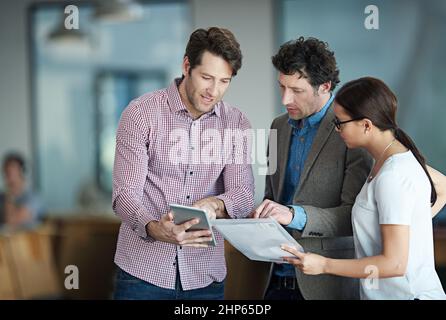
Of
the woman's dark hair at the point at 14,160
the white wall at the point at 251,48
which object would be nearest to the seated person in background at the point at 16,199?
the woman's dark hair at the point at 14,160

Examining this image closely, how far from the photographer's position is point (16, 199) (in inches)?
119

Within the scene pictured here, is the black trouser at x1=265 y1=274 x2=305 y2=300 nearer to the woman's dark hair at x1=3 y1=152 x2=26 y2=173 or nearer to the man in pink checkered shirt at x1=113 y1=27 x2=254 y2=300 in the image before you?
the man in pink checkered shirt at x1=113 y1=27 x2=254 y2=300

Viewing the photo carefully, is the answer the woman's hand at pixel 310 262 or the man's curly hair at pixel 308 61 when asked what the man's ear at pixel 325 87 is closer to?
the man's curly hair at pixel 308 61

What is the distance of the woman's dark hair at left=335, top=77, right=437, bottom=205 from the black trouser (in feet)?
1.38

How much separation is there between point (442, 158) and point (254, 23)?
0.94 m

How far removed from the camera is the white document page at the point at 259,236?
1394 millimetres

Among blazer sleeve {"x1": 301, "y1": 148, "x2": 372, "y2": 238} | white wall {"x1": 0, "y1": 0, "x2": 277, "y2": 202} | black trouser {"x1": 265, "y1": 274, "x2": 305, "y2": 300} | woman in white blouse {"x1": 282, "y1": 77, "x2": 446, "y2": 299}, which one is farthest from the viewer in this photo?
white wall {"x1": 0, "y1": 0, "x2": 277, "y2": 202}

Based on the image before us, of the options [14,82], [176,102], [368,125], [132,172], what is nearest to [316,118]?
[368,125]

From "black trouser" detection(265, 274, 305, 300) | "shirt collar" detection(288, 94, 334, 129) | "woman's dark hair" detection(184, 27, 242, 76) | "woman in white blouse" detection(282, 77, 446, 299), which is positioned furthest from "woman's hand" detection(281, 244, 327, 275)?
"woman's dark hair" detection(184, 27, 242, 76)

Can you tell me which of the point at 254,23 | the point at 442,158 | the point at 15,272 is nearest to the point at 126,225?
the point at 254,23

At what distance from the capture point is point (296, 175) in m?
1.62

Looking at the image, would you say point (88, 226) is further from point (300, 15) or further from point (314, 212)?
point (314, 212)

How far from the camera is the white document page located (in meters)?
1.39

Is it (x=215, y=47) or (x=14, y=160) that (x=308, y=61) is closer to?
(x=215, y=47)
